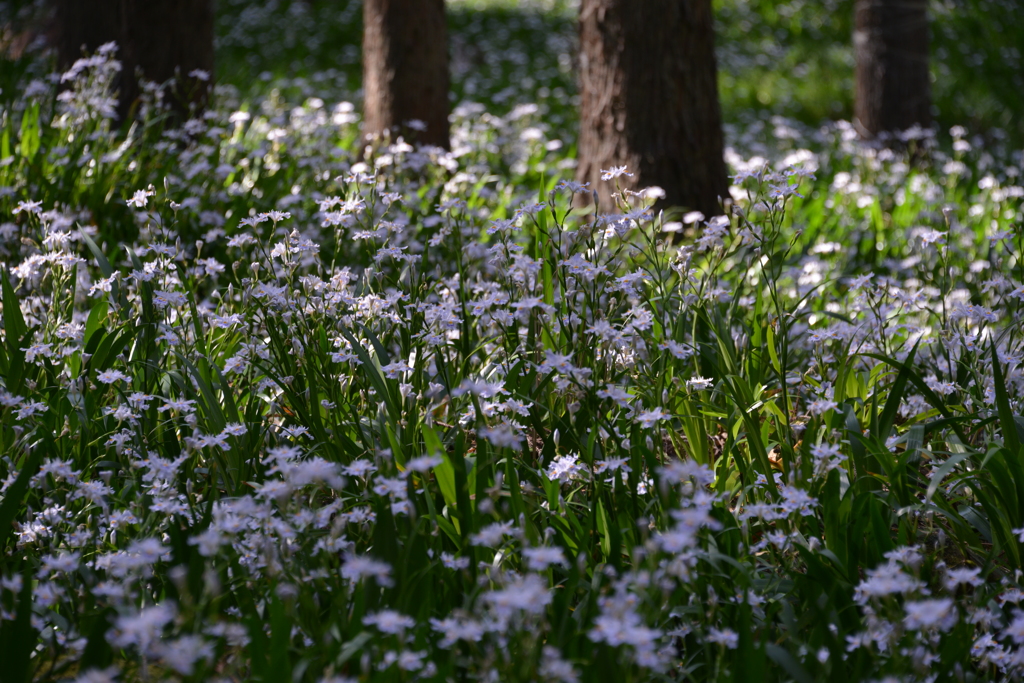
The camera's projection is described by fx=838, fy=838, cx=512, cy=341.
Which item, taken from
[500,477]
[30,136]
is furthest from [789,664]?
[30,136]

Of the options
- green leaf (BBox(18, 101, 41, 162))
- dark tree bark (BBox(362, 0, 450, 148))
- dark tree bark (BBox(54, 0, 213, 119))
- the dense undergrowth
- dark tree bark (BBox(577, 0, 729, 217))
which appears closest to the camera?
the dense undergrowth

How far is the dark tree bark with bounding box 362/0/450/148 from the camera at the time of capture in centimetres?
545

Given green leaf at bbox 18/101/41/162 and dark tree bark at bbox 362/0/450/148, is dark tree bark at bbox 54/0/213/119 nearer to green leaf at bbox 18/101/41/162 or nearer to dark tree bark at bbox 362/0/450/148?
green leaf at bbox 18/101/41/162

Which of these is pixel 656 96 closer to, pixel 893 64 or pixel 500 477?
pixel 500 477

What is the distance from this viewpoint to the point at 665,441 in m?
2.78

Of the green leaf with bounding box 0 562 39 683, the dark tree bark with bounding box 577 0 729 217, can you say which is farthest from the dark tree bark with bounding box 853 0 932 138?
the green leaf with bounding box 0 562 39 683

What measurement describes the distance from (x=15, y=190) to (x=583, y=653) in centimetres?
348

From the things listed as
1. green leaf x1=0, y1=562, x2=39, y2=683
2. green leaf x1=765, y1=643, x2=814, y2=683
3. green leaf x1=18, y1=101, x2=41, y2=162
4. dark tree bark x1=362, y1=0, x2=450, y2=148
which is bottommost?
green leaf x1=765, y1=643, x2=814, y2=683

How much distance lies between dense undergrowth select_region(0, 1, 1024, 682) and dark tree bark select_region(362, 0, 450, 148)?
7.23 ft

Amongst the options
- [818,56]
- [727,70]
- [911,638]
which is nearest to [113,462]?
[911,638]

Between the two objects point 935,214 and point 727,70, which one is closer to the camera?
point 935,214

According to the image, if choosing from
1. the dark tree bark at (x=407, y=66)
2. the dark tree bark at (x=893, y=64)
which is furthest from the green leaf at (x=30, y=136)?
the dark tree bark at (x=893, y=64)

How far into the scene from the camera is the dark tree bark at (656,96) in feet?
14.2

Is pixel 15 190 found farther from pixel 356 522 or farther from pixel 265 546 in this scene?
pixel 265 546
